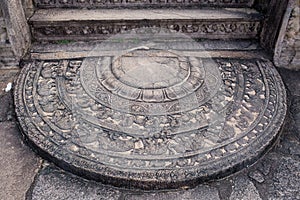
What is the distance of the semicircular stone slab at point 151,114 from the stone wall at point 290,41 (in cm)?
14

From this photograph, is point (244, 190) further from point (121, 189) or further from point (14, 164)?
point (14, 164)

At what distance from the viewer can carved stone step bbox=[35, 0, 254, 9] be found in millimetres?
3201

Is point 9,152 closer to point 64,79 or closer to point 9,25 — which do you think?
point 64,79

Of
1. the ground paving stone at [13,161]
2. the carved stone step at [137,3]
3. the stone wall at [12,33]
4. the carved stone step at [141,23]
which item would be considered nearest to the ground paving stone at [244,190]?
the ground paving stone at [13,161]

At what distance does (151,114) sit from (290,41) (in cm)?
138

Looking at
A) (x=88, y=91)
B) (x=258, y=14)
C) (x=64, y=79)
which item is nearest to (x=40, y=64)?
(x=64, y=79)

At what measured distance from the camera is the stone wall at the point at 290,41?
2813 mm

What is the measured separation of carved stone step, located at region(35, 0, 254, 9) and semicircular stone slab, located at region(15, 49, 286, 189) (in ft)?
1.62

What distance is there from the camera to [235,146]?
2314mm

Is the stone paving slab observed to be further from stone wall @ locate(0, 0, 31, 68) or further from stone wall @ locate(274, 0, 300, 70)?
stone wall @ locate(0, 0, 31, 68)

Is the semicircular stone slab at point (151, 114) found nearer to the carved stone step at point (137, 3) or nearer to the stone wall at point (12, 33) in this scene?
the stone wall at point (12, 33)

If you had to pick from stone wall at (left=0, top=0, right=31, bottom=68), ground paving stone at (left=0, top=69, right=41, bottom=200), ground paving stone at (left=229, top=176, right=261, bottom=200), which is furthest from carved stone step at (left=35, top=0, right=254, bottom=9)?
ground paving stone at (left=229, top=176, right=261, bottom=200)

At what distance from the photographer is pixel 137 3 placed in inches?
127

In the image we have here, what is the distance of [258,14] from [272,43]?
0.31 metres
